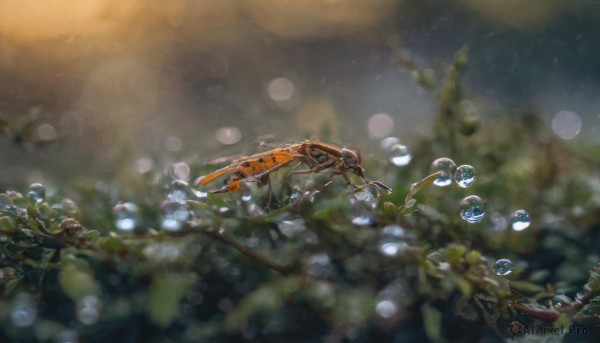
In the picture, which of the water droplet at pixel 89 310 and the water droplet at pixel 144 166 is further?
the water droplet at pixel 144 166

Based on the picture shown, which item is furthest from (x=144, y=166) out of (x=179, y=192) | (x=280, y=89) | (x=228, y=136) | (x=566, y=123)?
(x=566, y=123)

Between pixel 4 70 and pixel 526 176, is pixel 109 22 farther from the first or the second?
pixel 526 176

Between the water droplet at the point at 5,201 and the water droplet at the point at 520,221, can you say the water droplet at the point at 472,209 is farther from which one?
the water droplet at the point at 5,201

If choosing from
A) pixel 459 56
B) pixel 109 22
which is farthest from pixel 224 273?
pixel 109 22

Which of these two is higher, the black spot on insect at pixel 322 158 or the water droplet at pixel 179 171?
the water droplet at pixel 179 171

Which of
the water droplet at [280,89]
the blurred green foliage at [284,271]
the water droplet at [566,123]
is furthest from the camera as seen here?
the water droplet at [280,89]

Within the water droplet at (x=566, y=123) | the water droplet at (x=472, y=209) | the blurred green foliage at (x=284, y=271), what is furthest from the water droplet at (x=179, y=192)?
the water droplet at (x=566, y=123)
